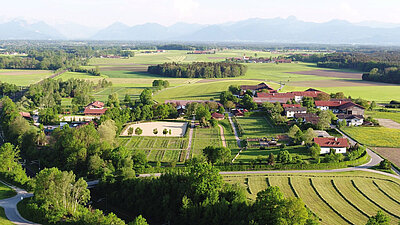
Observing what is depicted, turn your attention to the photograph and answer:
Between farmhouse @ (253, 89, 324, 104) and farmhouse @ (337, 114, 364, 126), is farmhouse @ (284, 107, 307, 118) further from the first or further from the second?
farmhouse @ (253, 89, 324, 104)

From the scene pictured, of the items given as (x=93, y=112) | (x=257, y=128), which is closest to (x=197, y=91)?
(x=93, y=112)

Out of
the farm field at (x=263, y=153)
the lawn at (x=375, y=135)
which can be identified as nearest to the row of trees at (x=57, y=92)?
the farm field at (x=263, y=153)

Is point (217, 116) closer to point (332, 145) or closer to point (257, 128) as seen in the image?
point (257, 128)

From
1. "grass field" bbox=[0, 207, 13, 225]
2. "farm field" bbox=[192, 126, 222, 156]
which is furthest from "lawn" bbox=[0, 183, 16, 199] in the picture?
"farm field" bbox=[192, 126, 222, 156]

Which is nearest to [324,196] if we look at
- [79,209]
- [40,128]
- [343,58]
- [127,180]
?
[127,180]

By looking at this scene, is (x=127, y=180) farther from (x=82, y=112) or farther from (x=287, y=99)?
(x=287, y=99)
